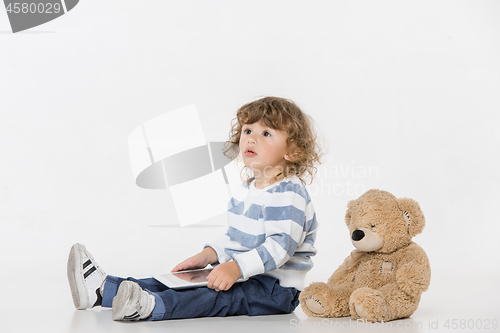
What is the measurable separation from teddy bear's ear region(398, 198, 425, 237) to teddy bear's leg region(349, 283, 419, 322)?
0.14 meters

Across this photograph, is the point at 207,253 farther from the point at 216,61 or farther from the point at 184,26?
the point at 184,26

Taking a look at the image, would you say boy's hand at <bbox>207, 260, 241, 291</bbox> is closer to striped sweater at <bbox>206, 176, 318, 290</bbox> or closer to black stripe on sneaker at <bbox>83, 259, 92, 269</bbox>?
striped sweater at <bbox>206, 176, 318, 290</bbox>

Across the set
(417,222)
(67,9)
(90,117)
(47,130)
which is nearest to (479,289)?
(417,222)

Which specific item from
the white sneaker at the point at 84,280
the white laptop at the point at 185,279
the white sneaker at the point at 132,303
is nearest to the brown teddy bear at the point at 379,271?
the white laptop at the point at 185,279

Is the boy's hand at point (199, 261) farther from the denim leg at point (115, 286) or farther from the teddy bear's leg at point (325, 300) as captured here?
the teddy bear's leg at point (325, 300)

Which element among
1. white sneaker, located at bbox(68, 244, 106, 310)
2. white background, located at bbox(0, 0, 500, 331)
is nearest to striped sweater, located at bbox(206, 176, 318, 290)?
white sneaker, located at bbox(68, 244, 106, 310)

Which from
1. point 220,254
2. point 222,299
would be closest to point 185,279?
point 222,299

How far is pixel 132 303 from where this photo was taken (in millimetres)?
1159

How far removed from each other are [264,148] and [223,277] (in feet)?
1.23

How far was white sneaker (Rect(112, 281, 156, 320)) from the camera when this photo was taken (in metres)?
1.15

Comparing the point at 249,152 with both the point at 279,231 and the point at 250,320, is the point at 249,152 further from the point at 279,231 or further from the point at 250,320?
the point at 250,320

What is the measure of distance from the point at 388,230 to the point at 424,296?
0.47 metres

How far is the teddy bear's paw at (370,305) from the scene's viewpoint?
1171 mm

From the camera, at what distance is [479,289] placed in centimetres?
171
